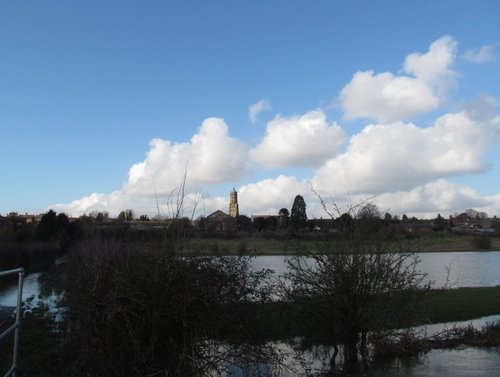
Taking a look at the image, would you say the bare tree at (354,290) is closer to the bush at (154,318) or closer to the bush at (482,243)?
the bush at (154,318)

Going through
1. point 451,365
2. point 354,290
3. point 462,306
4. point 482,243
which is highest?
point 354,290

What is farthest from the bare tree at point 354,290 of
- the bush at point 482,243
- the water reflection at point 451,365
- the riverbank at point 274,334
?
the bush at point 482,243

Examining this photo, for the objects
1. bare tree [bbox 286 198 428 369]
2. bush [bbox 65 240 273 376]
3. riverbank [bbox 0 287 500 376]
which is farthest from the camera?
bare tree [bbox 286 198 428 369]

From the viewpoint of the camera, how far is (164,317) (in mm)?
6289

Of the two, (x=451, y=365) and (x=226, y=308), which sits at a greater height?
(x=226, y=308)

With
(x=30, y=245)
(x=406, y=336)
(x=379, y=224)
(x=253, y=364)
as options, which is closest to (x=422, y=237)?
(x=379, y=224)

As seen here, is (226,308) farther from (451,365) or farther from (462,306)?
(462,306)

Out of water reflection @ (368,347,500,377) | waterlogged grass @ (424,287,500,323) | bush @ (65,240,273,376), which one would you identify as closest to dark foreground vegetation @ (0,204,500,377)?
bush @ (65,240,273,376)

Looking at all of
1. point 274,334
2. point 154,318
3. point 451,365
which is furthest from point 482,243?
point 154,318

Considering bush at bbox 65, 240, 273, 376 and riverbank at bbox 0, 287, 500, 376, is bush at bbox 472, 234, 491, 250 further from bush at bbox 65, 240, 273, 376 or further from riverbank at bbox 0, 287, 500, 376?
bush at bbox 65, 240, 273, 376

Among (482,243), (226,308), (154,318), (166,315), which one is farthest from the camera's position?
(482,243)

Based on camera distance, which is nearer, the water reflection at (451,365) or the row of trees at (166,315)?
the row of trees at (166,315)

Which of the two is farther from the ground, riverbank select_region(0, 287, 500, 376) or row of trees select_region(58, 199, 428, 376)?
row of trees select_region(58, 199, 428, 376)


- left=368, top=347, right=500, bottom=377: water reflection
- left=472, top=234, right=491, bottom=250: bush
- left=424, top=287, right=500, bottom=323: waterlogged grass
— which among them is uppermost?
left=472, top=234, right=491, bottom=250: bush
